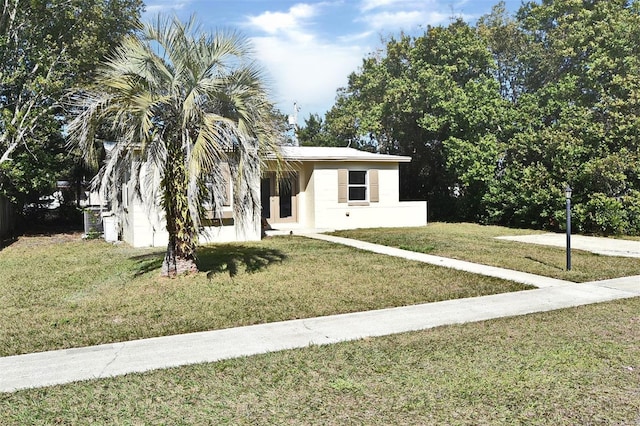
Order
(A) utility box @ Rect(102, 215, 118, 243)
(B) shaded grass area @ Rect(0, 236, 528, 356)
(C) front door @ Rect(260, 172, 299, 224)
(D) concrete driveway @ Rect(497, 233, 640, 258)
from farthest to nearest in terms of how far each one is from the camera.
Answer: (C) front door @ Rect(260, 172, 299, 224) → (A) utility box @ Rect(102, 215, 118, 243) → (D) concrete driveway @ Rect(497, 233, 640, 258) → (B) shaded grass area @ Rect(0, 236, 528, 356)

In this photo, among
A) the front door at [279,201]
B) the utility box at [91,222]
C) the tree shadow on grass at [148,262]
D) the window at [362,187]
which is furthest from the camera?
the front door at [279,201]

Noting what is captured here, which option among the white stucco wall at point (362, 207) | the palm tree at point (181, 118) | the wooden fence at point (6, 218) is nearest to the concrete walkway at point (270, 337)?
the palm tree at point (181, 118)

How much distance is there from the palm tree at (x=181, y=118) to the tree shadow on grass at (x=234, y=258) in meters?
1.27

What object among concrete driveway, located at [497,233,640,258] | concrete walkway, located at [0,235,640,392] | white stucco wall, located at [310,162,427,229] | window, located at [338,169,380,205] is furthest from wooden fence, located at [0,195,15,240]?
concrete driveway, located at [497,233,640,258]

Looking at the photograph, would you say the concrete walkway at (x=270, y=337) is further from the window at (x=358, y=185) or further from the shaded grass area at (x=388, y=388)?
the window at (x=358, y=185)

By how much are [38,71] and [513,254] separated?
16.0 metres

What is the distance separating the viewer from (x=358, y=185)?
18016 mm

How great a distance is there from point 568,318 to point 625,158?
12.7 m

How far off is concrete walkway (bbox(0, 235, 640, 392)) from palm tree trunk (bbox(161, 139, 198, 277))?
317 centimetres

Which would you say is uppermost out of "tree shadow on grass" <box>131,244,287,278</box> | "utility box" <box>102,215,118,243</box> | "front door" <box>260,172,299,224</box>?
"front door" <box>260,172,299,224</box>

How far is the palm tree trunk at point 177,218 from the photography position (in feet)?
26.3

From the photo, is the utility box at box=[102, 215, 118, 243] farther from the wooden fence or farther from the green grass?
the green grass

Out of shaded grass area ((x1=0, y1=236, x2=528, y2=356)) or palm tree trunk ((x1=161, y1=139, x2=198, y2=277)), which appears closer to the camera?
shaded grass area ((x1=0, y1=236, x2=528, y2=356))

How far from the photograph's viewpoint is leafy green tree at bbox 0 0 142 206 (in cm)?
1512
